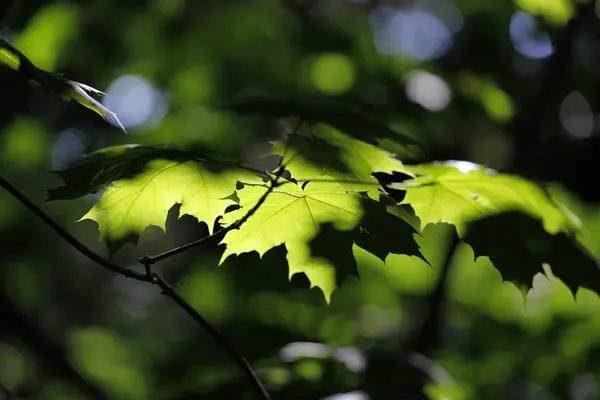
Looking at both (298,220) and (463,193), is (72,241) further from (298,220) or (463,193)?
(463,193)

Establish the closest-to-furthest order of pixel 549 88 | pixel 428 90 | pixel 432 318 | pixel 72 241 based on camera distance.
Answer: pixel 72 241
pixel 432 318
pixel 549 88
pixel 428 90

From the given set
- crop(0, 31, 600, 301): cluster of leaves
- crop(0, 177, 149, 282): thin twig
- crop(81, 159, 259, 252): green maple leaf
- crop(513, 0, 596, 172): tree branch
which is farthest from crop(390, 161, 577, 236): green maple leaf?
crop(513, 0, 596, 172): tree branch

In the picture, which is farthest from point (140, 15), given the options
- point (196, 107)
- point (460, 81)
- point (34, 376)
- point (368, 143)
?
point (34, 376)

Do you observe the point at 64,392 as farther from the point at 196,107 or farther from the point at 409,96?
the point at 409,96

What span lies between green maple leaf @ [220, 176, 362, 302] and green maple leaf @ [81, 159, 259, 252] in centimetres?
4

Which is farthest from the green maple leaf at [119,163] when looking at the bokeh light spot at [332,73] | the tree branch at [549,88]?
the bokeh light spot at [332,73]

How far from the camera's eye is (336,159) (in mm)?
1050

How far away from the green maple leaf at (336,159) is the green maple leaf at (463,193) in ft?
0.47

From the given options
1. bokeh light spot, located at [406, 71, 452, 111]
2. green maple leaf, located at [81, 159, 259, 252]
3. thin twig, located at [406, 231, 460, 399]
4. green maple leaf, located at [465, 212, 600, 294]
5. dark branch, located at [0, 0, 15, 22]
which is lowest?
green maple leaf, located at [465, 212, 600, 294]

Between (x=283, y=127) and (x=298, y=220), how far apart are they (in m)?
1.59

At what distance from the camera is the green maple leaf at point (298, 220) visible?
3.64 feet

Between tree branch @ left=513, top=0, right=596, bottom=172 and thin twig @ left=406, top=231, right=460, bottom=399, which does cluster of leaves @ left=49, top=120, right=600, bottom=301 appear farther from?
tree branch @ left=513, top=0, right=596, bottom=172

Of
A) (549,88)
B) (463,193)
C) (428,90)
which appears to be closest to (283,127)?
(428,90)

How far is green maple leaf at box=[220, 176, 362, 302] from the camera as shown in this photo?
111 cm
